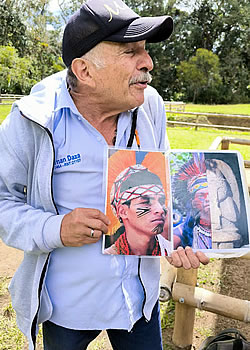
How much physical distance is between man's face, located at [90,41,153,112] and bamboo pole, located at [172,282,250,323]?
1.36 meters

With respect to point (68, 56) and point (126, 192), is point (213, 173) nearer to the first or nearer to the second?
point (126, 192)

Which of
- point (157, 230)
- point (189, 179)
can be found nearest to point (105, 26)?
point (189, 179)

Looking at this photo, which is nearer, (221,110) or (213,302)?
(213,302)

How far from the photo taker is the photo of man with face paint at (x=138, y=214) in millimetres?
1211

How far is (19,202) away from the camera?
1.26 meters

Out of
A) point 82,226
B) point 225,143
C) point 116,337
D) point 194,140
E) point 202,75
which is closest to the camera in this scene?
point 82,226

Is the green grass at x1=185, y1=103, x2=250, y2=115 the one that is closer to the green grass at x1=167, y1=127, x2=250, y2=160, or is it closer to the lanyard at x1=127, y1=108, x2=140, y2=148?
the green grass at x1=167, y1=127, x2=250, y2=160

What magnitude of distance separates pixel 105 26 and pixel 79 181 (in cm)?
51

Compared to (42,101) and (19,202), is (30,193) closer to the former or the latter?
(19,202)

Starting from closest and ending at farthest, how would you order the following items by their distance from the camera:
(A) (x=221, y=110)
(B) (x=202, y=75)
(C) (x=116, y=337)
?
(C) (x=116, y=337) < (A) (x=221, y=110) < (B) (x=202, y=75)

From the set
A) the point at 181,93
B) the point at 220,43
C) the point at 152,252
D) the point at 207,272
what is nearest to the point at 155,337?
the point at 152,252

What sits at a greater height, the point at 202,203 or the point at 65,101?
the point at 65,101

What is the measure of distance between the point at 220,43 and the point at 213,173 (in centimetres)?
3159

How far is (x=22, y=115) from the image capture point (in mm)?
1189
